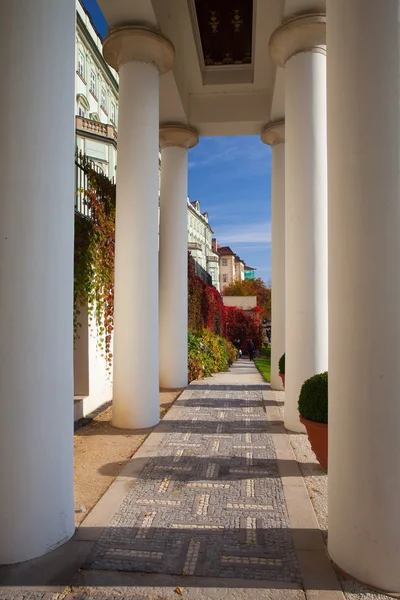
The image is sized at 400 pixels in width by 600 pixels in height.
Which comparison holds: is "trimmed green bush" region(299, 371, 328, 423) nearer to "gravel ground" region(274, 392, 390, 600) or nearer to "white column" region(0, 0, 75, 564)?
"gravel ground" region(274, 392, 390, 600)

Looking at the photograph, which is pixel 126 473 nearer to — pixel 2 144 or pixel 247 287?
pixel 2 144

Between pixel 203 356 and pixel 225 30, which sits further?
pixel 203 356

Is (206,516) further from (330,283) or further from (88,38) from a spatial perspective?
(88,38)

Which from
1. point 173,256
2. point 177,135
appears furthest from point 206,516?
point 177,135

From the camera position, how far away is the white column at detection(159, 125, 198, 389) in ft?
35.9

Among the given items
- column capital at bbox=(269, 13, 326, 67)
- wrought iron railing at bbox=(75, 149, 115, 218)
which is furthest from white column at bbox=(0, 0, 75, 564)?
wrought iron railing at bbox=(75, 149, 115, 218)

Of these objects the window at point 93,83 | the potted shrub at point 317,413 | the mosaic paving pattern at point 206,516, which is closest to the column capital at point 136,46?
the potted shrub at point 317,413

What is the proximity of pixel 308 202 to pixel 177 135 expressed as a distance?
5.36 m

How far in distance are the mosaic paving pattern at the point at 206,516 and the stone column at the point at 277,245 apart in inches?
167

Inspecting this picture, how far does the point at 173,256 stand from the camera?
10.9 metres

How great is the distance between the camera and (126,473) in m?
5.10

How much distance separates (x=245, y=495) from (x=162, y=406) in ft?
15.0

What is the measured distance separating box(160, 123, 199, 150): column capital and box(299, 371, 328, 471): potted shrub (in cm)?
777

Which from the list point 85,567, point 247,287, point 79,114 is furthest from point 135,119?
point 247,287
